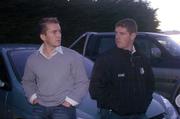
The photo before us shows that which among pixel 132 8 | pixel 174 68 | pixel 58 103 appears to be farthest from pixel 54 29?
pixel 132 8

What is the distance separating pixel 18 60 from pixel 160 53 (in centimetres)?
426

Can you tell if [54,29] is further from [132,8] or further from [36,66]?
[132,8]

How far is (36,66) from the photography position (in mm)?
4707

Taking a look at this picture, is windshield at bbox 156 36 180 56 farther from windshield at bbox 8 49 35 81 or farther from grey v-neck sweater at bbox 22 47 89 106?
grey v-neck sweater at bbox 22 47 89 106

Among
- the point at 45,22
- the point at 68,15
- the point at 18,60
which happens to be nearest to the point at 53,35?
the point at 45,22

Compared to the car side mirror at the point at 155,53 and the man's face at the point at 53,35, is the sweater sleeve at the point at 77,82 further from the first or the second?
the car side mirror at the point at 155,53

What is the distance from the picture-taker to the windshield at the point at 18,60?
6351 millimetres

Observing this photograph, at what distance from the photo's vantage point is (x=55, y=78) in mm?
4629

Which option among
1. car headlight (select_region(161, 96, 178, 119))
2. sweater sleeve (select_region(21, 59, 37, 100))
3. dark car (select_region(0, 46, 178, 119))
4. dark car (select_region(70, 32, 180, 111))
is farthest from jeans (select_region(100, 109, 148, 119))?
dark car (select_region(70, 32, 180, 111))

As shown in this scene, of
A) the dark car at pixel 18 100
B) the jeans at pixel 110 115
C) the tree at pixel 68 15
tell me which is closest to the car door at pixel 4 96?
the dark car at pixel 18 100

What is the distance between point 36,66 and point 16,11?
9372mm

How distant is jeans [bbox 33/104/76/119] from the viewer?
466 centimetres

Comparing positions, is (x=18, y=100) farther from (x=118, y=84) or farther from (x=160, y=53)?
(x=160, y=53)

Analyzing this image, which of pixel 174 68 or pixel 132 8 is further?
pixel 132 8
